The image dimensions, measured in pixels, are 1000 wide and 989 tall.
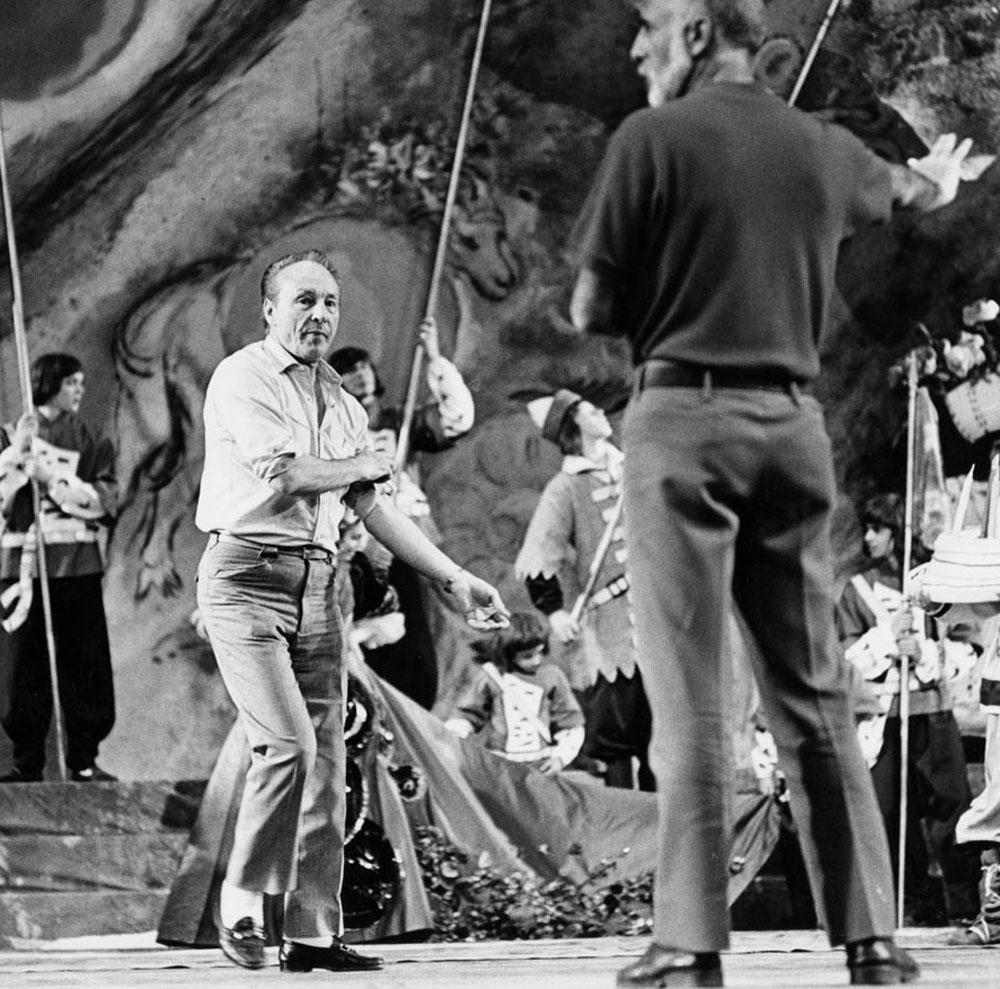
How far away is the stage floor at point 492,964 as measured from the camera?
2.83 m

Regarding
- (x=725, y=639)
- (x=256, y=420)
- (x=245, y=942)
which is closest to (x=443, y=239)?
(x=256, y=420)

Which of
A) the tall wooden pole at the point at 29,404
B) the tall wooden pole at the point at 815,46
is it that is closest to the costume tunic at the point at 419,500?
the tall wooden pole at the point at 29,404

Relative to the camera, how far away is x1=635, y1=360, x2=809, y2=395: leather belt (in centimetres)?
253

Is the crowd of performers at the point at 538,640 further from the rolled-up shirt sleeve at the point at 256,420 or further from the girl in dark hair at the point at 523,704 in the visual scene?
the rolled-up shirt sleeve at the point at 256,420

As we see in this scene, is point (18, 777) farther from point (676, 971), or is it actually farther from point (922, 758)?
point (676, 971)

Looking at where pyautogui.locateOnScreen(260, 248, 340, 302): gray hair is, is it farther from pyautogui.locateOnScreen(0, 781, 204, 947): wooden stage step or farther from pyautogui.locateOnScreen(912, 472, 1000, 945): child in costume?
pyautogui.locateOnScreen(0, 781, 204, 947): wooden stage step

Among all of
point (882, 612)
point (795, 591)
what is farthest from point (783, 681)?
point (882, 612)

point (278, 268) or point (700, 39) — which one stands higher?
point (700, 39)

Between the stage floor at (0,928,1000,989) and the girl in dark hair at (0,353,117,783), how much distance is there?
29.3 inches

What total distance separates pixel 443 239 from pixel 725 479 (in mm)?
4085

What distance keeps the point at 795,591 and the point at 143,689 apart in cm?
412

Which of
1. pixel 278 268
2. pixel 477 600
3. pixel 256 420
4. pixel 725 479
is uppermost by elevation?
pixel 278 268

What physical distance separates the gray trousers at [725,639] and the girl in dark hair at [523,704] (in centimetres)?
371

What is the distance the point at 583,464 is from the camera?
6.45 m
